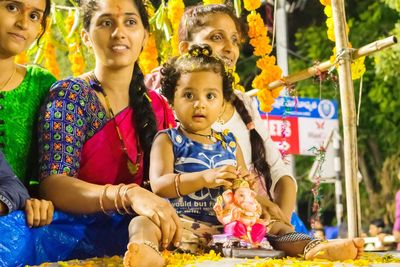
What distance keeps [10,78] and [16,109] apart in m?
0.14

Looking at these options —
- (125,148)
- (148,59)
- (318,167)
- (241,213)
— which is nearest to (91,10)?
(125,148)

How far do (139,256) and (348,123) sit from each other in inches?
58.3

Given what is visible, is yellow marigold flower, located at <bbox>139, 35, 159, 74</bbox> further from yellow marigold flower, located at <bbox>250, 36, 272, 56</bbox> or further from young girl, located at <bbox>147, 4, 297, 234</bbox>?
young girl, located at <bbox>147, 4, 297, 234</bbox>

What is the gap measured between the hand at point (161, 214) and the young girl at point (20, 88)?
0.58 meters

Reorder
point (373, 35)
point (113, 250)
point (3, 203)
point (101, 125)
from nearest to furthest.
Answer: point (3, 203) < point (113, 250) < point (101, 125) < point (373, 35)

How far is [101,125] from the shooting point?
2.86 metres

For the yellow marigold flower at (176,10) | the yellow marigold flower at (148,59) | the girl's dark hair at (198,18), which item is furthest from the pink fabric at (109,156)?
the yellow marigold flower at (148,59)

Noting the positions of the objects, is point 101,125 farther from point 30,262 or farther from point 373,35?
point 373,35

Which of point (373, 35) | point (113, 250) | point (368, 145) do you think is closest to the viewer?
point (113, 250)

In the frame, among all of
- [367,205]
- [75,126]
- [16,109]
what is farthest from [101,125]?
[367,205]

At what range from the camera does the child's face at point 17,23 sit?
266cm

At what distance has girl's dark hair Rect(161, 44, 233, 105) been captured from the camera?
2887 millimetres

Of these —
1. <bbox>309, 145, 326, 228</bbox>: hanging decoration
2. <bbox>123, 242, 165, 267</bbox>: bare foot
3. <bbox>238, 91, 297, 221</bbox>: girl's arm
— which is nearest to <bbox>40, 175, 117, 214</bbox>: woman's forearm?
<bbox>123, 242, 165, 267</bbox>: bare foot

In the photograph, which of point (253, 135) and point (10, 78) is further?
point (253, 135)
